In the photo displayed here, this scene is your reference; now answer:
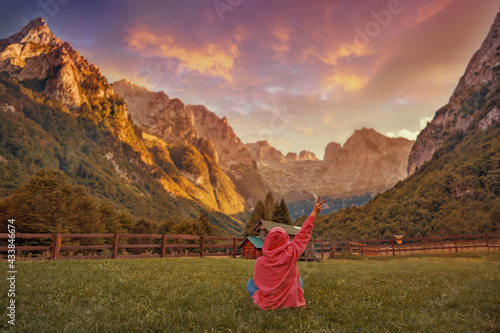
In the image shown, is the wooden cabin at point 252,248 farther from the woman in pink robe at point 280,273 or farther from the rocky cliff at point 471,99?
the rocky cliff at point 471,99

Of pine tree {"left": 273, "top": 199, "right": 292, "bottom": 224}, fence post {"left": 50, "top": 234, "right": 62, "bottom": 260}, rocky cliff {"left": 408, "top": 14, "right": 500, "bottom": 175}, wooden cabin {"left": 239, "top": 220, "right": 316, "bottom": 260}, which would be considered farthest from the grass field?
rocky cliff {"left": 408, "top": 14, "right": 500, "bottom": 175}

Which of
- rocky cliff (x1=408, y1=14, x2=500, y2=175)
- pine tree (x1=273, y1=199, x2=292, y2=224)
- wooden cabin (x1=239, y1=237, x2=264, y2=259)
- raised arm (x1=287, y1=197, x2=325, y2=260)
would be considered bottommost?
wooden cabin (x1=239, y1=237, x2=264, y2=259)

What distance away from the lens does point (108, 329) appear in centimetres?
423

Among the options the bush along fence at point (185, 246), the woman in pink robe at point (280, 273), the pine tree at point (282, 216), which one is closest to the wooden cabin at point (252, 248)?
the bush along fence at point (185, 246)

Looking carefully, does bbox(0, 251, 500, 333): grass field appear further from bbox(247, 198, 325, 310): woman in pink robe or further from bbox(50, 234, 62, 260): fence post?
bbox(50, 234, 62, 260): fence post

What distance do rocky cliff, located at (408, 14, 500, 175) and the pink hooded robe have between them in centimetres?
17465

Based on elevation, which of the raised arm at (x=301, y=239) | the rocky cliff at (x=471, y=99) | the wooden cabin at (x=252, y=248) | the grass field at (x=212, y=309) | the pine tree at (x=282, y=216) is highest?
the rocky cliff at (x=471, y=99)

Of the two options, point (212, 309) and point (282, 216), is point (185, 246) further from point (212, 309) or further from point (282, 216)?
point (282, 216)

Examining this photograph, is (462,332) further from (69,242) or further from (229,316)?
(69,242)

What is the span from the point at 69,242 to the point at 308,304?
61.2 m

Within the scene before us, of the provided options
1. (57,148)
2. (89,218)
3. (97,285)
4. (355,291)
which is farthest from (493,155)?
(57,148)

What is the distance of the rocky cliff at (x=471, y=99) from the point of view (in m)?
159

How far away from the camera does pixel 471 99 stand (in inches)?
6496

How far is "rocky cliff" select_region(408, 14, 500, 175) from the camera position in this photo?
159000 mm
